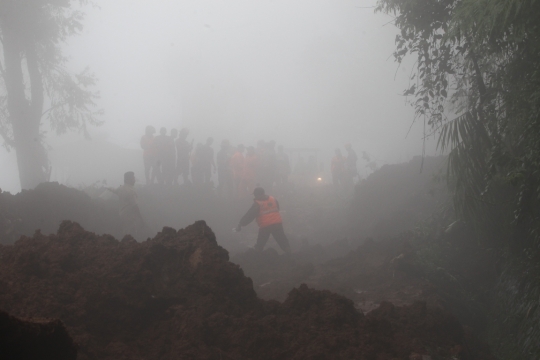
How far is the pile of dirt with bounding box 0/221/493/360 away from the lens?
302 centimetres

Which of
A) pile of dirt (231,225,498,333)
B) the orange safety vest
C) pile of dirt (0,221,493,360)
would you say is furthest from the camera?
the orange safety vest

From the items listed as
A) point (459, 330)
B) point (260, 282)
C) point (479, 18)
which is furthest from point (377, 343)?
point (260, 282)

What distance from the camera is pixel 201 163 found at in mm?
16219

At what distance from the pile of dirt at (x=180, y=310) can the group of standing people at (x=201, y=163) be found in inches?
Answer: 411

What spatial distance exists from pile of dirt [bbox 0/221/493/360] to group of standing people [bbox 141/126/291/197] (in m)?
10.5

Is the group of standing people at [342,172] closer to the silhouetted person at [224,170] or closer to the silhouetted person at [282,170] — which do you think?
the silhouetted person at [282,170]

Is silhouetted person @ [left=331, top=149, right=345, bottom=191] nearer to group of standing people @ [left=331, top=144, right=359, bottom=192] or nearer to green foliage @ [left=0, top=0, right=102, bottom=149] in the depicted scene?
group of standing people @ [left=331, top=144, right=359, bottom=192]

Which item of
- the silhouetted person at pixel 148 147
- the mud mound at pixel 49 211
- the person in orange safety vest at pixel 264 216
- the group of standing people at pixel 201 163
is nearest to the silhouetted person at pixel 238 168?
the group of standing people at pixel 201 163

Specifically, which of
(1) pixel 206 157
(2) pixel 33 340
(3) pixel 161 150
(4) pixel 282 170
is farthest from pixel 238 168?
(2) pixel 33 340

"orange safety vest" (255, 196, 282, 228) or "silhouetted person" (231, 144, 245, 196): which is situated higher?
"silhouetted person" (231, 144, 245, 196)

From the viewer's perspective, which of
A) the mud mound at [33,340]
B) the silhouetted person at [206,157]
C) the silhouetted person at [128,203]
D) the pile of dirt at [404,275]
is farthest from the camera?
the silhouetted person at [206,157]

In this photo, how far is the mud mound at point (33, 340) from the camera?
167 centimetres

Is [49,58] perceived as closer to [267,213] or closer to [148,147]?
[148,147]

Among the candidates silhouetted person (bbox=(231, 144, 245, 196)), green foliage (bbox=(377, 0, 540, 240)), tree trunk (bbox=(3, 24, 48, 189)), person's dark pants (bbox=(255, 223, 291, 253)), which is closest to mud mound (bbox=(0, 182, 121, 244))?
tree trunk (bbox=(3, 24, 48, 189))
